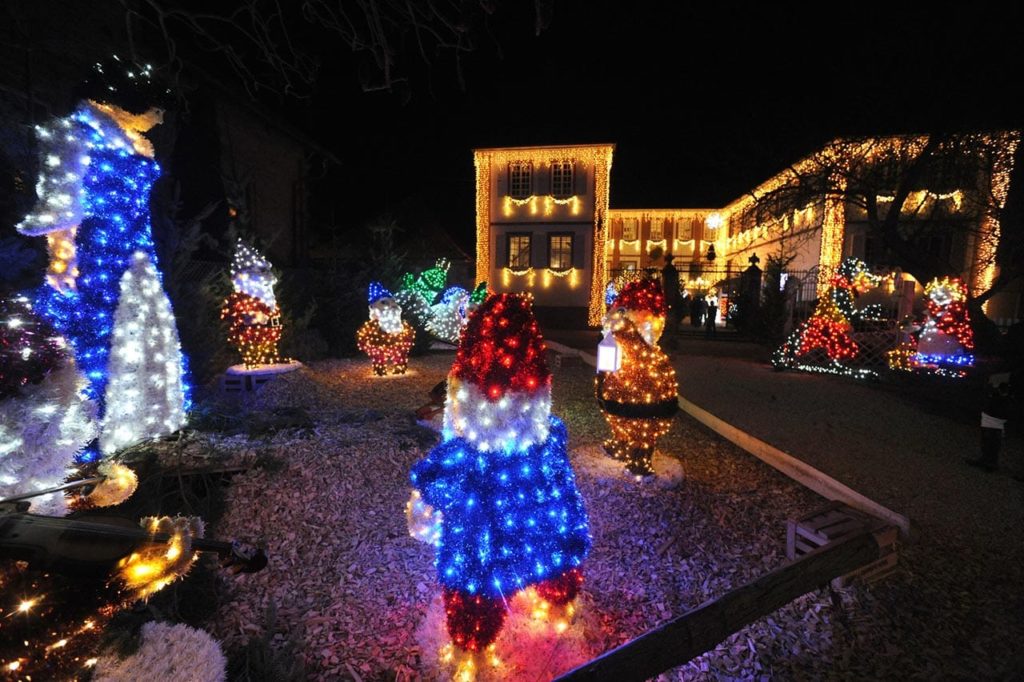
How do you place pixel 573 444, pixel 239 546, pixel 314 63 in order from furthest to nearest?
pixel 573 444 → pixel 314 63 → pixel 239 546

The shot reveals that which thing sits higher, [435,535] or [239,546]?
[239,546]

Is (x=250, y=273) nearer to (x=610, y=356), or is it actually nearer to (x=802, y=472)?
(x=610, y=356)

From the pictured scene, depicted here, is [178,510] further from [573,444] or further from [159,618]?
[573,444]

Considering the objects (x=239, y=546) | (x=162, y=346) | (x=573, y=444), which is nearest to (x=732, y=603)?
(x=239, y=546)

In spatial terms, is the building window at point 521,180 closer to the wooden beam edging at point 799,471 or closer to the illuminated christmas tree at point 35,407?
the wooden beam edging at point 799,471

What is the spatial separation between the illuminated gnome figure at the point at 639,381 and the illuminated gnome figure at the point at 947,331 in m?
8.76

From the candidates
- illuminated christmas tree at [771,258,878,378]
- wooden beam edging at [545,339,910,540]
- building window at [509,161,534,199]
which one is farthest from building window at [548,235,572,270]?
wooden beam edging at [545,339,910,540]

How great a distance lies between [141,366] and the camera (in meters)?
5.23

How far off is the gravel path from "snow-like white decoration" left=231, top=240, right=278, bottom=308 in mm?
4808

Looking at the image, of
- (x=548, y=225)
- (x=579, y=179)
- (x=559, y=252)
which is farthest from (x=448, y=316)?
(x=579, y=179)

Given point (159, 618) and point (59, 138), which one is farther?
point (59, 138)

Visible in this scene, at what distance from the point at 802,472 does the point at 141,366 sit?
7528mm

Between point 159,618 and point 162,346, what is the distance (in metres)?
3.62

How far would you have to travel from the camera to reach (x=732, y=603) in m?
2.38
